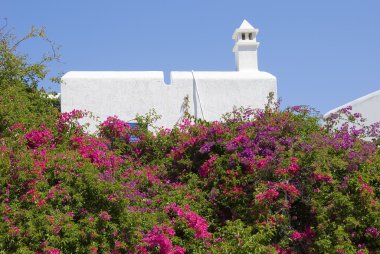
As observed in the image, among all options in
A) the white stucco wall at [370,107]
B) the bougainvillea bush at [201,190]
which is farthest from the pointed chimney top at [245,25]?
the bougainvillea bush at [201,190]

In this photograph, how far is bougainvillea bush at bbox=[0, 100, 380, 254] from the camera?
25.2 ft

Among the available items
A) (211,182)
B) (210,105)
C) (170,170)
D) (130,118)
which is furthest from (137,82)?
(211,182)

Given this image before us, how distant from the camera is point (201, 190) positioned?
9984 mm

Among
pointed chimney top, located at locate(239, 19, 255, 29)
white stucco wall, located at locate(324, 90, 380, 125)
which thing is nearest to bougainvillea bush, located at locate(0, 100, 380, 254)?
white stucco wall, located at locate(324, 90, 380, 125)

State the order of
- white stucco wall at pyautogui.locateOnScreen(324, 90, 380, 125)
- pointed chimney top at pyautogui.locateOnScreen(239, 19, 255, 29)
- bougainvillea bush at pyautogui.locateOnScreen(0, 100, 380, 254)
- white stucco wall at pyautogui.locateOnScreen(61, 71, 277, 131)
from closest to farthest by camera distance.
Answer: bougainvillea bush at pyautogui.locateOnScreen(0, 100, 380, 254)
white stucco wall at pyautogui.locateOnScreen(61, 71, 277, 131)
white stucco wall at pyautogui.locateOnScreen(324, 90, 380, 125)
pointed chimney top at pyautogui.locateOnScreen(239, 19, 255, 29)

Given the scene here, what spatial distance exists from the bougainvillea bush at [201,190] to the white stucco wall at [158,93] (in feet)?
11.2

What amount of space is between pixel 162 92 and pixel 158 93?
0.34ft

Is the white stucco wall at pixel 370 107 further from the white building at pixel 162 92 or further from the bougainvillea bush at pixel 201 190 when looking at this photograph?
the bougainvillea bush at pixel 201 190

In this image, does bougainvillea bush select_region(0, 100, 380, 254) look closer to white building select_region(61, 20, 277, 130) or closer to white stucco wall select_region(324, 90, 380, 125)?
white building select_region(61, 20, 277, 130)

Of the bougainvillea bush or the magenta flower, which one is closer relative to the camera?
the bougainvillea bush

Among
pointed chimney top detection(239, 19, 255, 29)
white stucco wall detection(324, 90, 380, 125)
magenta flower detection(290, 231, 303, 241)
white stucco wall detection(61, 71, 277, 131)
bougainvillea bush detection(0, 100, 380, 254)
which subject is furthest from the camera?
pointed chimney top detection(239, 19, 255, 29)

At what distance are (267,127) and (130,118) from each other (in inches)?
205

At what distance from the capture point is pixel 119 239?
311 inches

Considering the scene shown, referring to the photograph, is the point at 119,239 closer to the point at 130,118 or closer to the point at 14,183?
the point at 14,183
